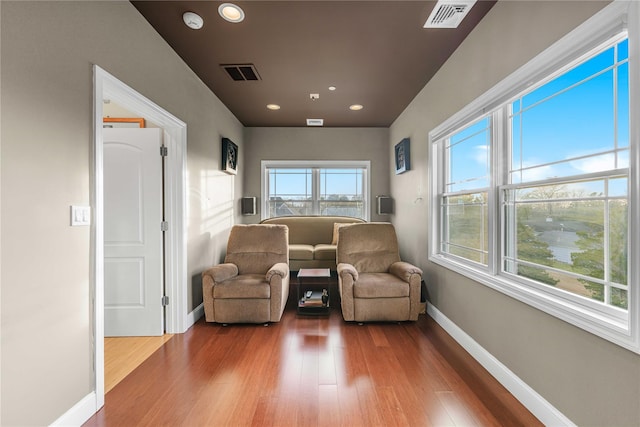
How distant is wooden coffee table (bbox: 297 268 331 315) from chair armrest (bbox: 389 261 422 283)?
78 centimetres

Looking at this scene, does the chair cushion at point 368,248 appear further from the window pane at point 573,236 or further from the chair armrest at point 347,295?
the window pane at point 573,236

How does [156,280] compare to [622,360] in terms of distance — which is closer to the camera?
[622,360]

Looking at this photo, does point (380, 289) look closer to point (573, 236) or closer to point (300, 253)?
point (573, 236)

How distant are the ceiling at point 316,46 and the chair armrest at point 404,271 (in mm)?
2105

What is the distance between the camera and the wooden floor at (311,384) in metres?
1.73

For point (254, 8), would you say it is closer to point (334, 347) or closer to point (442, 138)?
point (442, 138)

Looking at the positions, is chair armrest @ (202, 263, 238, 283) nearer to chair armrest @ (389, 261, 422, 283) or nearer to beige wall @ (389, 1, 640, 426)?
chair armrest @ (389, 261, 422, 283)

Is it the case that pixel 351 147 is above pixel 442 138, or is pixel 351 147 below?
above

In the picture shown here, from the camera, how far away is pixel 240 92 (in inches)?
148

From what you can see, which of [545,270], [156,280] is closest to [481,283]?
[545,270]

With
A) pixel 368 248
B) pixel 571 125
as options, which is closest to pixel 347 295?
pixel 368 248

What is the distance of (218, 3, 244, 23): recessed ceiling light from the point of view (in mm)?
2152

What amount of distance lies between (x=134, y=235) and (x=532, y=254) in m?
3.27

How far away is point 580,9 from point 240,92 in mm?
3276
